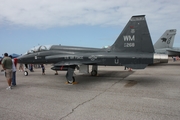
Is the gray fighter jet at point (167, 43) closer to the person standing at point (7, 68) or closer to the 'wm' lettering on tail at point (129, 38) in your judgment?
the 'wm' lettering on tail at point (129, 38)

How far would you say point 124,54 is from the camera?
8.59m

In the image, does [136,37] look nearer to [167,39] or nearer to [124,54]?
[124,54]

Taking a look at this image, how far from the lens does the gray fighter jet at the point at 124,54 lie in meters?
8.16

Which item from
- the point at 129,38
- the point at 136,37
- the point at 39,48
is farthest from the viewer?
the point at 39,48

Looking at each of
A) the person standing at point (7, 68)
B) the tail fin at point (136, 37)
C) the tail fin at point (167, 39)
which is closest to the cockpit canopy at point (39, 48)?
the person standing at point (7, 68)

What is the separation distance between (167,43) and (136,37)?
55.0 ft

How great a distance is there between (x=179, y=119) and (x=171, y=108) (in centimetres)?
82

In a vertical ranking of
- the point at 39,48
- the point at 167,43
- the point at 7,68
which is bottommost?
the point at 7,68

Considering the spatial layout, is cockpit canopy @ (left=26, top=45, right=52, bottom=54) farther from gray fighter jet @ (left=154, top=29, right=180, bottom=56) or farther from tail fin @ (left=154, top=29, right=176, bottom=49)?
tail fin @ (left=154, top=29, right=176, bottom=49)

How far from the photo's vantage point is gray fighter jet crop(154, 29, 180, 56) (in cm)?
2202

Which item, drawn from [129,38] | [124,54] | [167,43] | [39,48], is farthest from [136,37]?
[167,43]

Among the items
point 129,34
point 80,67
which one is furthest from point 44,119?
point 129,34

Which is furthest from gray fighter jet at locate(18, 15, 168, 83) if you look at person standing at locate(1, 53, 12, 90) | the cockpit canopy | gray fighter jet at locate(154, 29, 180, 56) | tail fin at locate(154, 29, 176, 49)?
tail fin at locate(154, 29, 176, 49)

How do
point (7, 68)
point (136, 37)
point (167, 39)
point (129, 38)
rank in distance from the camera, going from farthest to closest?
point (167, 39) → point (129, 38) → point (136, 37) → point (7, 68)
